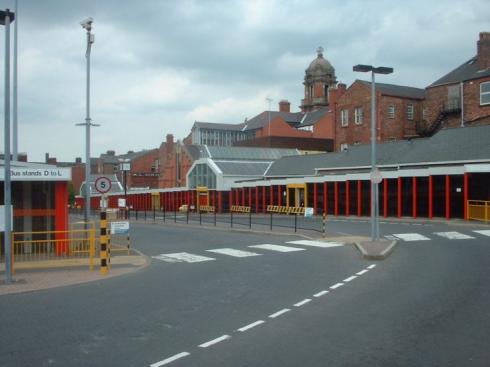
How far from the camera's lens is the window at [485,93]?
5238 centimetres

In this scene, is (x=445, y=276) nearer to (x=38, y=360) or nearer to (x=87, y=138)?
(x=38, y=360)

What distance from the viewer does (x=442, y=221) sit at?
3466 centimetres

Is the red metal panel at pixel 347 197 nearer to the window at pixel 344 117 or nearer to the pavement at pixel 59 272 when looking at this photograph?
the window at pixel 344 117

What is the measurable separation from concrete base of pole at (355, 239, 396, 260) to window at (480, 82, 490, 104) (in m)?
35.8

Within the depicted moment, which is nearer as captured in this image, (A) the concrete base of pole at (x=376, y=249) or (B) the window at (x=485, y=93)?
(A) the concrete base of pole at (x=376, y=249)

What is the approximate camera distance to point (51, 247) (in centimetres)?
1853

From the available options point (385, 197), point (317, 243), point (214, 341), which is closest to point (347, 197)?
point (385, 197)

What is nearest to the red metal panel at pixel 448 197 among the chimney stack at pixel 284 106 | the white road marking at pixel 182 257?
the white road marking at pixel 182 257

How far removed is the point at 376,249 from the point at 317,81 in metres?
99.4

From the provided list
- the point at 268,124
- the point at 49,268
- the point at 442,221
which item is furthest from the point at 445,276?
the point at 268,124

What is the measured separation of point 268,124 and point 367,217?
54114 millimetres

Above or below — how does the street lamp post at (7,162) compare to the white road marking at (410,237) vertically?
above

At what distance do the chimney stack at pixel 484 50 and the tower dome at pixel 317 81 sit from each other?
2271 inches

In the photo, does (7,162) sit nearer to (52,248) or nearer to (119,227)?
(119,227)
